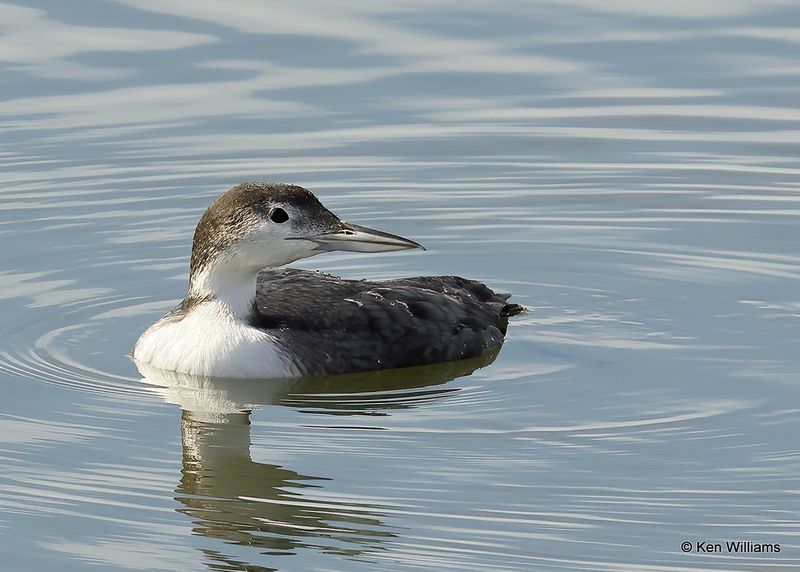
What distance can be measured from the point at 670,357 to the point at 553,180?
391 centimetres

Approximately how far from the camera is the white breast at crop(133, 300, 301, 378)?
11.1 meters

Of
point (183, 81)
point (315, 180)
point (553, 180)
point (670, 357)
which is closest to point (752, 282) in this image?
point (670, 357)

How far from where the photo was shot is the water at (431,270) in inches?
352

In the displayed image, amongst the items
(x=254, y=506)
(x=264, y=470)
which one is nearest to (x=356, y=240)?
(x=264, y=470)

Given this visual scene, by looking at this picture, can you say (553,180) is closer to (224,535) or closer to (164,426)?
(164,426)

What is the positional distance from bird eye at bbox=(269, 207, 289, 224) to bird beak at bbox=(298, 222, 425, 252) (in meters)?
0.17

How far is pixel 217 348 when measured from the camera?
1111 cm

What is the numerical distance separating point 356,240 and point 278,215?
0.47 m

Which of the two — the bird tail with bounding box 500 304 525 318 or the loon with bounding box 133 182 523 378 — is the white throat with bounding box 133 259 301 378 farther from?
the bird tail with bounding box 500 304 525 318

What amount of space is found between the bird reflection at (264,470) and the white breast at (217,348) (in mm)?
70

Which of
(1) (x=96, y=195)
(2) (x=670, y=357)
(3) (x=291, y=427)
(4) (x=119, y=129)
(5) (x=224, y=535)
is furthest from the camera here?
(4) (x=119, y=129)

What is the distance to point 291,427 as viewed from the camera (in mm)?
10422

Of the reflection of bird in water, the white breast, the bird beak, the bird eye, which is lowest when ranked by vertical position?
the reflection of bird in water

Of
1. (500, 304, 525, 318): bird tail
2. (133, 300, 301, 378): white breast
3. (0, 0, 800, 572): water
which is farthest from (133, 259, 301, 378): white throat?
(500, 304, 525, 318): bird tail
